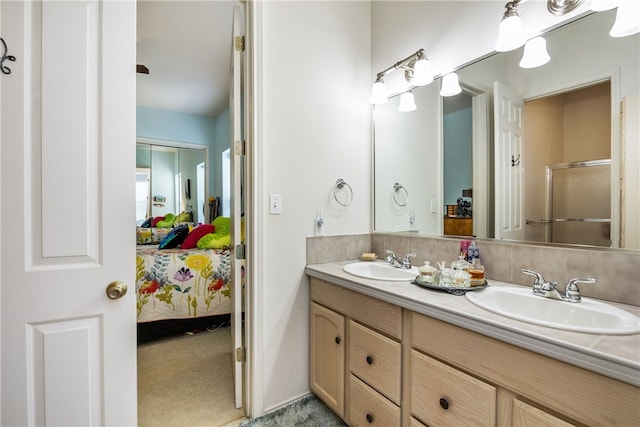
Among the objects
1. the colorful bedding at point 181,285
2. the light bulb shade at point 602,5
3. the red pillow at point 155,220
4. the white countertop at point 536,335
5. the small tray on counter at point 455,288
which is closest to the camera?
the white countertop at point 536,335

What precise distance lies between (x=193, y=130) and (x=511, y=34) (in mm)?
4682

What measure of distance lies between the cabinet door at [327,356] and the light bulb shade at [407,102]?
1.36 metres

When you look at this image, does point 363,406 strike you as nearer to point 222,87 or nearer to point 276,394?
point 276,394

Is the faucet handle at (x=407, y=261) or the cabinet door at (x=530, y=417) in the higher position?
the faucet handle at (x=407, y=261)

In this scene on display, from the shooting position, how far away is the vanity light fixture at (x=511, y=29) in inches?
48.4

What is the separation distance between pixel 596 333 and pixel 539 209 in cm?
66

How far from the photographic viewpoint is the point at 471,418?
94 centimetres

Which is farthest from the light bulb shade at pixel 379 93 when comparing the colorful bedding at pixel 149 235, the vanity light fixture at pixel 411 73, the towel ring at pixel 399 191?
the colorful bedding at pixel 149 235

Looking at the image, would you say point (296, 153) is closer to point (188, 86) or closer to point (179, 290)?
point (179, 290)

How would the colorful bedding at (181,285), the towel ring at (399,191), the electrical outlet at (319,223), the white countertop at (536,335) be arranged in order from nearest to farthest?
1. the white countertop at (536,335)
2. the electrical outlet at (319,223)
3. the towel ring at (399,191)
4. the colorful bedding at (181,285)

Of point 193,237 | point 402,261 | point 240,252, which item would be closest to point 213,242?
point 193,237

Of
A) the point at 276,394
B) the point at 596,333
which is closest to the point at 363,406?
the point at 276,394

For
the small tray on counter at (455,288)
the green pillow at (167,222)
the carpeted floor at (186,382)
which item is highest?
the green pillow at (167,222)

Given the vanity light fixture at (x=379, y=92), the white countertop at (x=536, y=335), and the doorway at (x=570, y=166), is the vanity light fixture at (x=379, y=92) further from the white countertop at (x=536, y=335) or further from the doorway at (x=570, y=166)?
the white countertop at (x=536, y=335)
